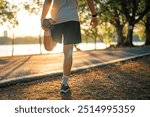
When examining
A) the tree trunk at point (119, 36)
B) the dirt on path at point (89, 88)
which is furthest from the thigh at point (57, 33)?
the tree trunk at point (119, 36)

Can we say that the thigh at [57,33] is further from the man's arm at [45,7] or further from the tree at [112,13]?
the tree at [112,13]

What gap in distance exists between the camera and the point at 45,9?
632cm

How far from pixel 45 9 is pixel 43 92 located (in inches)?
54.0

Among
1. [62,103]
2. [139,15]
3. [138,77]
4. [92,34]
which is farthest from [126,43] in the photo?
[62,103]

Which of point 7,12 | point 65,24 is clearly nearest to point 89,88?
point 65,24

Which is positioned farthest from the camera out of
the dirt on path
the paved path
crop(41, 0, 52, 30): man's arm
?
the paved path

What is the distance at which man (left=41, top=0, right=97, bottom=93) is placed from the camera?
616 cm

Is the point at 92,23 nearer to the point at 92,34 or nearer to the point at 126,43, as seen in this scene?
the point at 126,43

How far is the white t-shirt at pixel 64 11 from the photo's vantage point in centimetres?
621

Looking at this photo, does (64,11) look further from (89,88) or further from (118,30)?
(118,30)

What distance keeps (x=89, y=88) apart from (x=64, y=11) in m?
1.38

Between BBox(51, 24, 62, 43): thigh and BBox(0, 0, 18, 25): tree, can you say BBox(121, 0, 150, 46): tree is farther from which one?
BBox(51, 24, 62, 43): thigh

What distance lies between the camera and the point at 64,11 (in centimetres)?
624

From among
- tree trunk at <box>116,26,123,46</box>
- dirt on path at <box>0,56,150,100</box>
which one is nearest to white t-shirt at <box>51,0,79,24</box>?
dirt on path at <box>0,56,150,100</box>
